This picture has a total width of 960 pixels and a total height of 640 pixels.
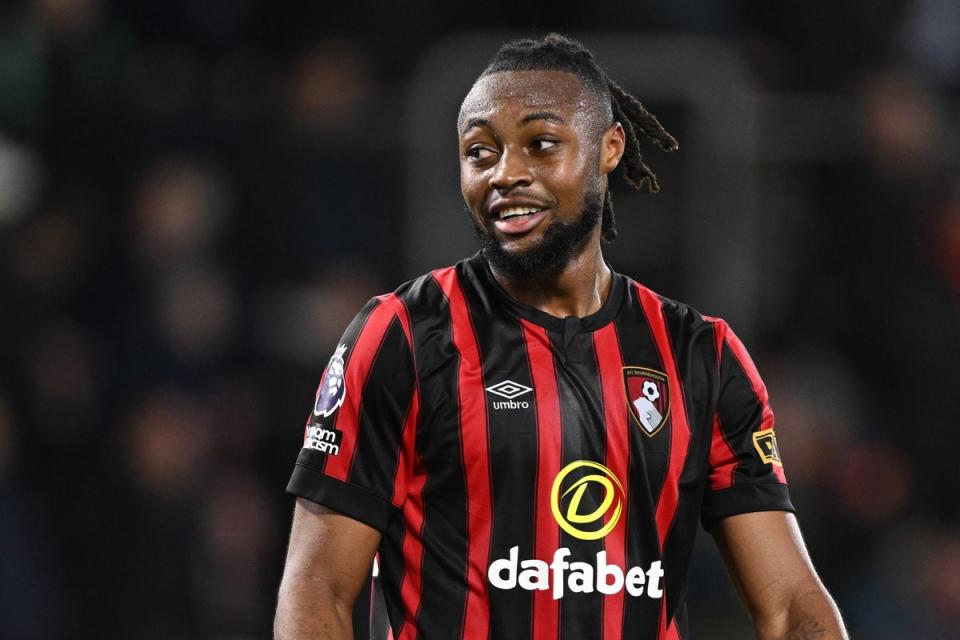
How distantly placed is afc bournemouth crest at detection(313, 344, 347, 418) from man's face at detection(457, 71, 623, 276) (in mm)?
404

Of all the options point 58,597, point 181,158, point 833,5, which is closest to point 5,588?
point 58,597

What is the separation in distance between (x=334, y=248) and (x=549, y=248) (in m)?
3.86

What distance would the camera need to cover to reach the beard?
3.16 metres

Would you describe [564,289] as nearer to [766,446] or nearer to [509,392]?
[509,392]

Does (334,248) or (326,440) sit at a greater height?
(334,248)

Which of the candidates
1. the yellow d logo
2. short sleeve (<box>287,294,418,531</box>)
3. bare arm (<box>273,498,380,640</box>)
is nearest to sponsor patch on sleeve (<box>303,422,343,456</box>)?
short sleeve (<box>287,294,418,531</box>)

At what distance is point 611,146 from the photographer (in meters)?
3.31

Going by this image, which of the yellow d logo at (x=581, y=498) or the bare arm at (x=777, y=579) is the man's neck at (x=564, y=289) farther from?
the bare arm at (x=777, y=579)

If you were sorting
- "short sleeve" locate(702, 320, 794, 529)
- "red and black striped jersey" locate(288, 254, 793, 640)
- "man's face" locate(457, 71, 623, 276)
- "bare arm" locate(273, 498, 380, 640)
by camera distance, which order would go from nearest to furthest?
"bare arm" locate(273, 498, 380, 640) < "red and black striped jersey" locate(288, 254, 793, 640) < "man's face" locate(457, 71, 623, 276) < "short sleeve" locate(702, 320, 794, 529)

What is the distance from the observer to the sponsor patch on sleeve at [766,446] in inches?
128

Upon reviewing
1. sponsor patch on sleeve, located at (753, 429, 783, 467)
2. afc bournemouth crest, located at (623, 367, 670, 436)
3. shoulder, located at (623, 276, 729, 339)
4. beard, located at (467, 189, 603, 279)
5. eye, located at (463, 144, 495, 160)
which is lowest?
sponsor patch on sleeve, located at (753, 429, 783, 467)

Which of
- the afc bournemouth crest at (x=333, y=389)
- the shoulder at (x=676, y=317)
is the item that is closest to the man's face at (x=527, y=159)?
the shoulder at (x=676, y=317)

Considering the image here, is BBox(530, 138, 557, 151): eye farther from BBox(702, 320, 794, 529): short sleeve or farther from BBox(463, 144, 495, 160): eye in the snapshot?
BBox(702, 320, 794, 529): short sleeve

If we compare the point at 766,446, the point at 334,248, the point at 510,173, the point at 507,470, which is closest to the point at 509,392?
the point at 507,470
